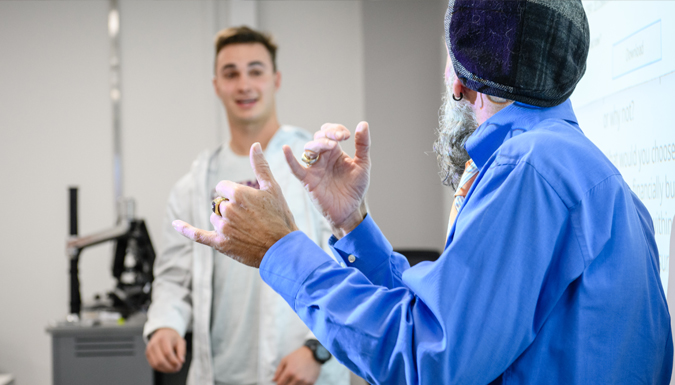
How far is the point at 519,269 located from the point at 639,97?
624 mm

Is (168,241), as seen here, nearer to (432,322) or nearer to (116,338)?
(116,338)

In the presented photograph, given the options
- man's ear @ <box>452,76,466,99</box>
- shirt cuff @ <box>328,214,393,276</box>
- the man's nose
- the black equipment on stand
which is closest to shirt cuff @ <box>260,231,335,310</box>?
shirt cuff @ <box>328,214,393,276</box>

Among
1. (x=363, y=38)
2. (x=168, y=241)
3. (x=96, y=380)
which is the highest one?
(x=363, y=38)

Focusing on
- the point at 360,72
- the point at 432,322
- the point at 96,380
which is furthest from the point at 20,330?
the point at 432,322

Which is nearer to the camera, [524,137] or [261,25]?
[524,137]

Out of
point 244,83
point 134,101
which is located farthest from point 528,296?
point 134,101

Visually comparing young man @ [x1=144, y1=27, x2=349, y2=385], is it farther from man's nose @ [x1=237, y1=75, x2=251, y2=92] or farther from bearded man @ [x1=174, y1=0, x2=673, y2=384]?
bearded man @ [x1=174, y1=0, x2=673, y2=384]

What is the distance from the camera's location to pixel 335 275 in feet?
1.99

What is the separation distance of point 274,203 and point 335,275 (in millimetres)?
128

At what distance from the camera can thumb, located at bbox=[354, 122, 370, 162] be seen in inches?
30.5

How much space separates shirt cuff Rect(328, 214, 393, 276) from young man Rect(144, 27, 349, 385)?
2.80 feet

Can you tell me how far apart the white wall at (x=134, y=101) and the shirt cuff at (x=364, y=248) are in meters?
2.15

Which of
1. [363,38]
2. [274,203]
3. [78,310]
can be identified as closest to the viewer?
[274,203]

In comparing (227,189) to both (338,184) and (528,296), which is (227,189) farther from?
(528,296)
